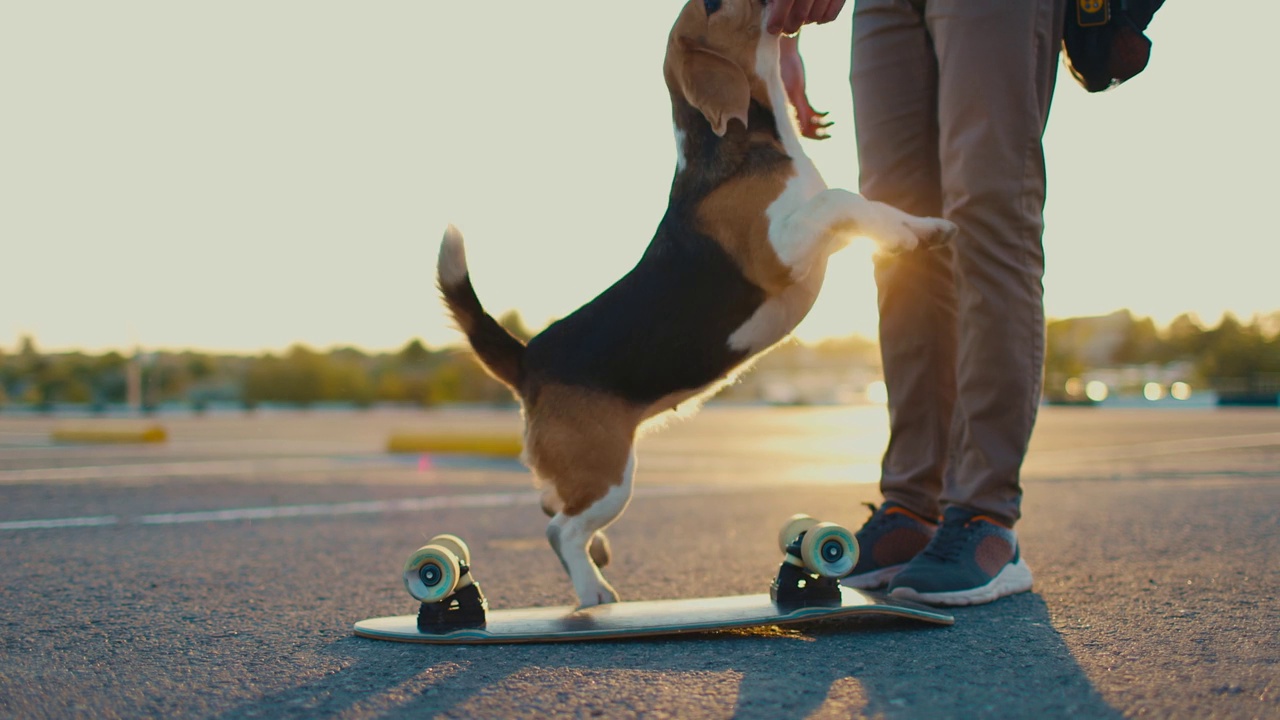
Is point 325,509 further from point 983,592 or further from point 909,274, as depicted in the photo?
point 983,592

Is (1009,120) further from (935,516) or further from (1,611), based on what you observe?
(1,611)

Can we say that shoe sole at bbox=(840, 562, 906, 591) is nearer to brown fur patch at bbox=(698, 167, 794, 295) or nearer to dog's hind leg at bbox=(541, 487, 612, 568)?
dog's hind leg at bbox=(541, 487, 612, 568)

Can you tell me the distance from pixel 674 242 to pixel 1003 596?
1.29 metres

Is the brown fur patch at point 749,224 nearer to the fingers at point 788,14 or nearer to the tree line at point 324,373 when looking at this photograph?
the fingers at point 788,14

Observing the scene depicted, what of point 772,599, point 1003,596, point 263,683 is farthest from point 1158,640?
point 263,683

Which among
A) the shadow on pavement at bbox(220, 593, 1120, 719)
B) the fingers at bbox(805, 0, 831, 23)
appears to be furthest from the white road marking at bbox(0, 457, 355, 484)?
the fingers at bbox(805, 0, 831, 23)

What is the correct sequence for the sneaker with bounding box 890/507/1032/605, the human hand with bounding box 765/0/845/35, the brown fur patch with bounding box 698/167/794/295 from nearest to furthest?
the sneaker with bounding box 890/507/1032/605 → the brown fur patch with bounding box 698/167/794/295 → the human hand with bounding box 765/0/845/35

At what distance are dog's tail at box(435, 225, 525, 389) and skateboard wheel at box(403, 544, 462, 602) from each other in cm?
66

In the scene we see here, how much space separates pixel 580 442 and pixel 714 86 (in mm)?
1064

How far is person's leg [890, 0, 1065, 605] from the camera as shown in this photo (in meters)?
2.80

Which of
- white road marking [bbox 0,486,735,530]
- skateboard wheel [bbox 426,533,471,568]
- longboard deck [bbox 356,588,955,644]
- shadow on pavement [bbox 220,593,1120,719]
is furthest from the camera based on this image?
white road marking [bbox 0,486,735,530]

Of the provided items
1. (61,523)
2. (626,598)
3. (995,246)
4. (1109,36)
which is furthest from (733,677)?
(61,523)

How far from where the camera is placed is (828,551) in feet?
7.83

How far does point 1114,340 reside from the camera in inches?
2461
